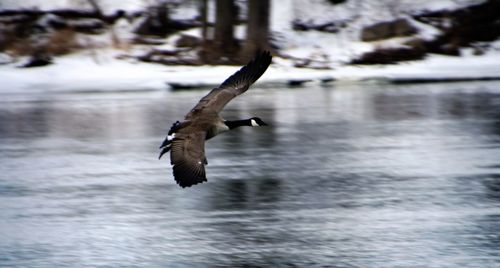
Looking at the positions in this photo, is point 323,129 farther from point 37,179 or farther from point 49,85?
point 49,85

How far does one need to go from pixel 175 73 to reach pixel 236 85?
12980 millimetres

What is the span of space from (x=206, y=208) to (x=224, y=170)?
1.96 meters

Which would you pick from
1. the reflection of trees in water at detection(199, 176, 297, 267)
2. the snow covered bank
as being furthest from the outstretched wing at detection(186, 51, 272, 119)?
the snow covered bank

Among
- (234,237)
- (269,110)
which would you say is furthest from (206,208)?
(269,110)

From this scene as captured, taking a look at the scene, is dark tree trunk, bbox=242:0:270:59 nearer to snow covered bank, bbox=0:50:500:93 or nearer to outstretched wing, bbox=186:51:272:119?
snow covered bank, bbox=0:50:500:93

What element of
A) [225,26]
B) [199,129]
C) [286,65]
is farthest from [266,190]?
[225,26]

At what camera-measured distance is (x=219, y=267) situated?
23.9ft

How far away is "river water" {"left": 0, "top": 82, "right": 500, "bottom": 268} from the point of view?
775 cm

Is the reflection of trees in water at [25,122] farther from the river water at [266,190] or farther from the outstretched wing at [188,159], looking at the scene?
the outstretched wing at [188,159]

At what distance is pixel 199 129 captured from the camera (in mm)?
8297

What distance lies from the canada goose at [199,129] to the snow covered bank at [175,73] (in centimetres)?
1107

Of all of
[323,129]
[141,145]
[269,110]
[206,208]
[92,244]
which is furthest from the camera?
[269,110]

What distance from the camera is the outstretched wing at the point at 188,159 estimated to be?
7586 mm

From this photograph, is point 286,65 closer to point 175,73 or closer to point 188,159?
point 175,73
